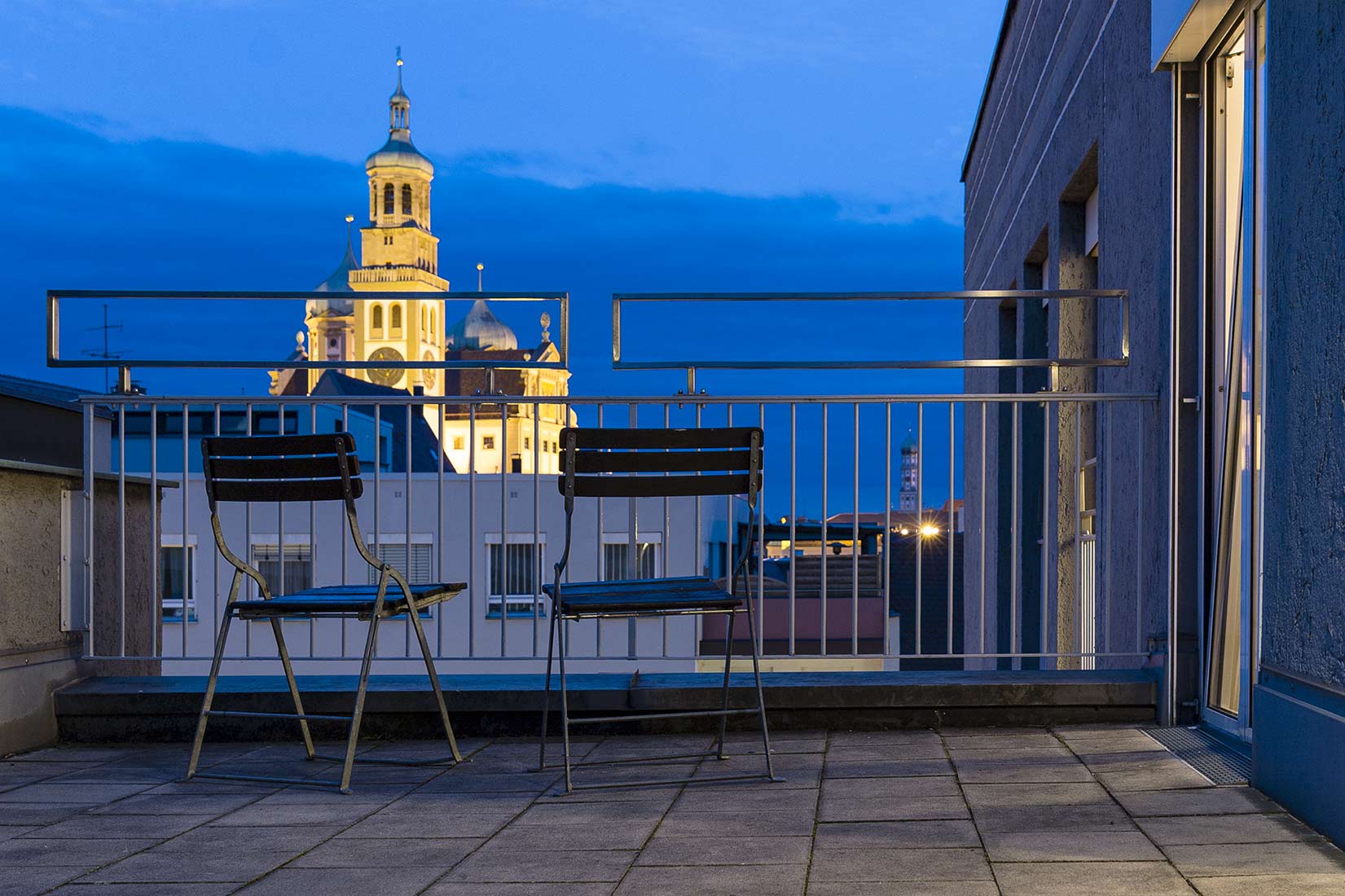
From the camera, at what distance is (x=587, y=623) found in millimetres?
19250

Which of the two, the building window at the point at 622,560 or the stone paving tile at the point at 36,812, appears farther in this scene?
the building window at the point at 622,560

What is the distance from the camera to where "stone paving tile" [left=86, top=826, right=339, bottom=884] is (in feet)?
9.91

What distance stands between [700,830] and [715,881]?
1.63ft

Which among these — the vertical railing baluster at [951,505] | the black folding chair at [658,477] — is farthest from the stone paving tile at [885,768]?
the vertical railing baluster at [951,505]

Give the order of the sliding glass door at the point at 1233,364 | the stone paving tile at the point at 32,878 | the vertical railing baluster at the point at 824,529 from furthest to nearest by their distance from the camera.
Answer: the vertical railing baluster at the point at 824,529 < the sliding glass door at the point at 1233,364 < the stone paving tile at the point at 32,878

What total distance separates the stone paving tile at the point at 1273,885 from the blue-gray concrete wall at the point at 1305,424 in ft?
0.99

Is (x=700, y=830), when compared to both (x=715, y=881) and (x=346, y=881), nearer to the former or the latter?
(x=715, y=881)

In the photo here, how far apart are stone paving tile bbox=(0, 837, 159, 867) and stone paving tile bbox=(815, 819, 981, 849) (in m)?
1.57

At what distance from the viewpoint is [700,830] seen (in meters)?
3.36

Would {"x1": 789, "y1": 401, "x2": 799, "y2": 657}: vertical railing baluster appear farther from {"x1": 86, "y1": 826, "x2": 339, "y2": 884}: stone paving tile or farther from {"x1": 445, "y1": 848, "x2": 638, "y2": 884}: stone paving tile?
{"x1": 86, "y1": 826, "x2": 339, "y2": 884}: stone paving tile

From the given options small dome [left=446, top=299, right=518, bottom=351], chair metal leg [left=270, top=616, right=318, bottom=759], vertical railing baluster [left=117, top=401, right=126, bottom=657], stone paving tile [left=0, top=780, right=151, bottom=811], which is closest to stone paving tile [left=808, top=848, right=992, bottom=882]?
chair metal leg [left=270, top=616, right=318, bottom=759]

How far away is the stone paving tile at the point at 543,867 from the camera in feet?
9.62

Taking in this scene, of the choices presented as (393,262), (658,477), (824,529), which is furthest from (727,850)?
(393,262)

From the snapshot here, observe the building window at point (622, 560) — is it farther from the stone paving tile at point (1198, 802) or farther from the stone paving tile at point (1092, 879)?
the stone paving tile at point (1092, 879)
